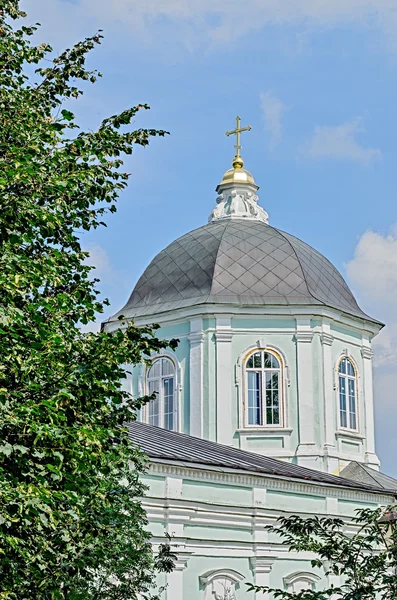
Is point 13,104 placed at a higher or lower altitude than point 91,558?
higher

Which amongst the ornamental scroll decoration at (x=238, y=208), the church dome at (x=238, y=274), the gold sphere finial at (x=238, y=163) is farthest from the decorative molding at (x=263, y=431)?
the gold sphere finial at (x=238, y=163)

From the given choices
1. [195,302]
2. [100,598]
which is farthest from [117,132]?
[195,302]

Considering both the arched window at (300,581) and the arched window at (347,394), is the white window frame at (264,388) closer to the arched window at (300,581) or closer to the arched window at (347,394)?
the arched window at (347,394)

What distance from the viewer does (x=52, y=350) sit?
23.9ft

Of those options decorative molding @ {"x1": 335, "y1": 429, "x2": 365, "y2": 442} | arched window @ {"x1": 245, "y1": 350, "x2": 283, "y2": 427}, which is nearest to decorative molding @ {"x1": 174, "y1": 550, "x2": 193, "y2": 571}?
arched window @ {"x1": 245, "y1": 350, "x2": 283, "y2": 427}

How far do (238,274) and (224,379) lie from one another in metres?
2.52

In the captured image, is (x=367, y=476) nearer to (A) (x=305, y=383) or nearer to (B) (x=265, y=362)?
(A) (x=305, y=383)

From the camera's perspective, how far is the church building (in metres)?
20.8

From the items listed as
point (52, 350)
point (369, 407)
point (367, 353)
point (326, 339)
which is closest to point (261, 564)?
point (326, 339)

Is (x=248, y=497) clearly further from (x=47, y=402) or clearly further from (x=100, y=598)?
(x=47, y=402)

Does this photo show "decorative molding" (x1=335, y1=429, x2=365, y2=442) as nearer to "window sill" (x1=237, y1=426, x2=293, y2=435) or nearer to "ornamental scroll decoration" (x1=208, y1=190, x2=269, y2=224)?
"window sill" (x1=237, y1=426, x2=293, y2=435)

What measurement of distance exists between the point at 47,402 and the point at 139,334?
1575mm

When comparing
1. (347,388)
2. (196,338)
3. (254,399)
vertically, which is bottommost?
(254,399)

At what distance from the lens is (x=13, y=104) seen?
333 inches
